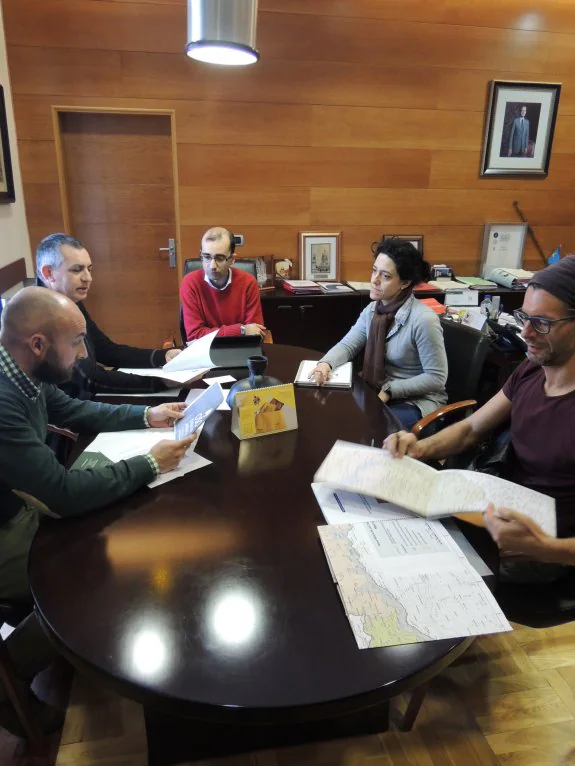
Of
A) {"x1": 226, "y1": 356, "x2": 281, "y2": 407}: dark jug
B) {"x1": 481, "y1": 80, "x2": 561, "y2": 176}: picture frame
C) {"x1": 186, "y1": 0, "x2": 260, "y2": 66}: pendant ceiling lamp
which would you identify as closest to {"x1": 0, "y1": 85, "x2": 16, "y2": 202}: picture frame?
{"x1": 186, "y1": 0, "x2": 260, "y2": 66}: pendant ceiling lamp

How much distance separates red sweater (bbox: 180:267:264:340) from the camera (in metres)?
2.83

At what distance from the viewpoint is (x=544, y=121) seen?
395 cm

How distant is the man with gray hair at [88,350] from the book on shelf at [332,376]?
1.68 ft

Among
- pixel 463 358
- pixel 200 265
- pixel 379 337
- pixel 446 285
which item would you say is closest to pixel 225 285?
pixel 200 265

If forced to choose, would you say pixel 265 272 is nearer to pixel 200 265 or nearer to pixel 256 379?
pixel 200 265

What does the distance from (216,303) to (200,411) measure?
4.96 feet

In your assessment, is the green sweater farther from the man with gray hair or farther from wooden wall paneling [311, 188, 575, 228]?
wooden wall paneling [311, 188, 575, 228]

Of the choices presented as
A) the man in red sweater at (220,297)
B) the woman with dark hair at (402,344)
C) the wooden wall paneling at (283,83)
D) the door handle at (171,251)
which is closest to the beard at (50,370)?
the woman with dark hair at (402,344)

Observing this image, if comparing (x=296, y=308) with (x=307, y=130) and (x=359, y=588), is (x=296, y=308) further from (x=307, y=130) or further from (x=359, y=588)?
(x=359, y=588)

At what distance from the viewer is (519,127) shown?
393 cm

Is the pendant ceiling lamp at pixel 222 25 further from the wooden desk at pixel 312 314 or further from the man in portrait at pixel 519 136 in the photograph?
the man in portrait at pixel 519 136

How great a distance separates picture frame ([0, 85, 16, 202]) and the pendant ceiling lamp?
187cm

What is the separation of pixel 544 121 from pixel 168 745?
4450 millimetres

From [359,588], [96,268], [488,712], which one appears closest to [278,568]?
[359,588]
